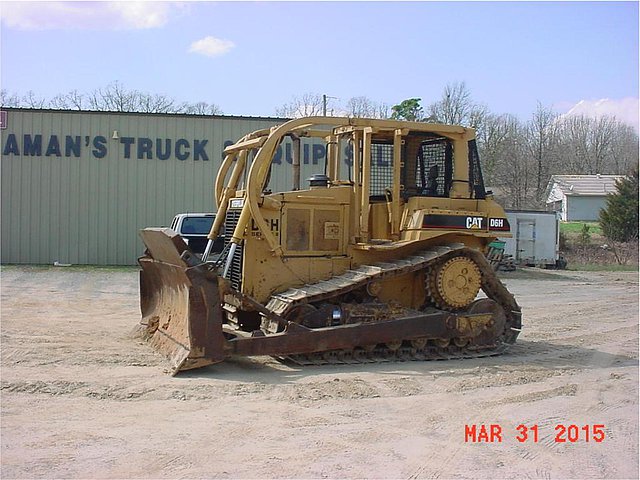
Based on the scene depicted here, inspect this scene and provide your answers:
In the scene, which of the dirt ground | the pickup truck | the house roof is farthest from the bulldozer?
the house roof

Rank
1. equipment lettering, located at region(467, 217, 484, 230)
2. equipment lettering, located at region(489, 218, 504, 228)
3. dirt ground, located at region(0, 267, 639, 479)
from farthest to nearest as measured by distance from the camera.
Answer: equipment lettering, located at region(489, 218, 504, 228), equipment lettering, located at region(467, 217, 484, 230), dirt ground, located at region(0, 267, 639, 479)

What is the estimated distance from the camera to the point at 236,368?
888cm

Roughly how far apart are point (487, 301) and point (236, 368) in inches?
132

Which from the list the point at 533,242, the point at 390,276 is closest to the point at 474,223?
the point at 390,276

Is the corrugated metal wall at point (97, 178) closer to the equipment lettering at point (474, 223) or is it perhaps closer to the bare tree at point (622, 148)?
the equipment lettering at point (474, 223)

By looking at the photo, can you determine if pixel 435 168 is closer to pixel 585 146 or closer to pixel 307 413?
pixel 307 413

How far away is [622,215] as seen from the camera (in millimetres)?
38750

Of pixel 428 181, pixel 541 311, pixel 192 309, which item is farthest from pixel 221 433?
pixel 541 311

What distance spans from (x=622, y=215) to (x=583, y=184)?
26648 mm

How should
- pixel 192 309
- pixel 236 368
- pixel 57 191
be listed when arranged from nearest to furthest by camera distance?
pixel 192 309
pixel 236 368
pixel 57 191

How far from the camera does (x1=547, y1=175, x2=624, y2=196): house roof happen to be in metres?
62.8

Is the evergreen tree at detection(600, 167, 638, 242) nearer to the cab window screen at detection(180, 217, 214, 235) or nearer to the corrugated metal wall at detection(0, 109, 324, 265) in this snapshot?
the corrugated metal wall at detection(0, 109, 324, 265)

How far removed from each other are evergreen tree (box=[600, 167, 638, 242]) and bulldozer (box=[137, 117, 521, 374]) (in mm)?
31098

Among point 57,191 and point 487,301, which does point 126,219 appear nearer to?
point 57,191
